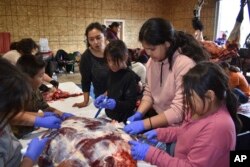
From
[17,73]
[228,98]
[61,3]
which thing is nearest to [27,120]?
[17,73]

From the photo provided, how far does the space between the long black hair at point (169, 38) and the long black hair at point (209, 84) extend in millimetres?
342

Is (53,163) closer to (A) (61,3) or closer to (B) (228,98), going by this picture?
(B) (228,98)

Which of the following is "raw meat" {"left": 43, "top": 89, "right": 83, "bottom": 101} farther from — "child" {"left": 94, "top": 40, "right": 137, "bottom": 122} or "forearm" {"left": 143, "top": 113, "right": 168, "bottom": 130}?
"forearm" {"left": 143, "top": 113, "right": 168, "bottom": 130}

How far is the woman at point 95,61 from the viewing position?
202cm

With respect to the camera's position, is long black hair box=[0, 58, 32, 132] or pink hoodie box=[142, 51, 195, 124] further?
pink hoodie box=[142, 51, 195, 124]

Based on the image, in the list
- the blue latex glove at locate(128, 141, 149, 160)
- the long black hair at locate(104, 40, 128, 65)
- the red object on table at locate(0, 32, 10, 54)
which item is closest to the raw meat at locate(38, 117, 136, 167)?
the blue latex glove at locate(128, 141, 149, 160)

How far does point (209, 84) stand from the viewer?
38.2 inches

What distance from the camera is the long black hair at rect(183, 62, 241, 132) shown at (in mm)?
971

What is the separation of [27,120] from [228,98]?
41.3 inches

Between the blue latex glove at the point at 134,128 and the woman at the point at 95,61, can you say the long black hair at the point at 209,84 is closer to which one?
the blue latex glove at the point at 134,128

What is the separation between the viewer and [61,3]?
21.5 feet

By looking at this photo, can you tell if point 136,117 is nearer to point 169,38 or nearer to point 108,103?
point 108,103

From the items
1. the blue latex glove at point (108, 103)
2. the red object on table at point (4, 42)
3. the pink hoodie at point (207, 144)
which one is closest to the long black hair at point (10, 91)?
the pink hoodie at point (207, 144)

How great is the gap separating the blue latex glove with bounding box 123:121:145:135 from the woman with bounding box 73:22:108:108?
2.70 feet
